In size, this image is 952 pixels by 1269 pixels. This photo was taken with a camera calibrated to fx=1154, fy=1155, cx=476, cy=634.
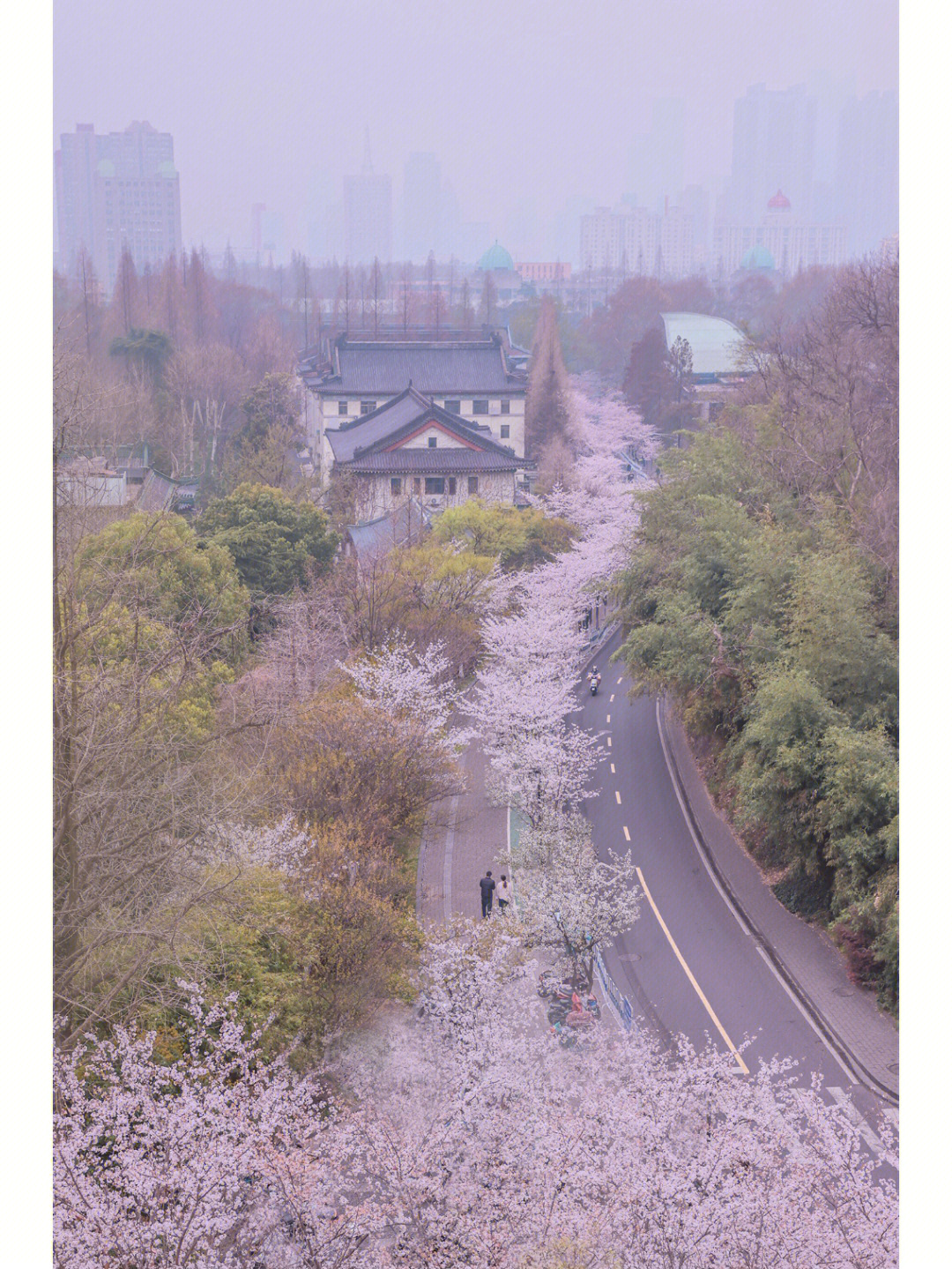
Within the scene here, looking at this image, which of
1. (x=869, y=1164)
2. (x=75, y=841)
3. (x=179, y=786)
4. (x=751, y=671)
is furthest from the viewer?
(x=751, y=671)

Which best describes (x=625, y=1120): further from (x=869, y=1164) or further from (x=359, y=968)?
(x=359, y=968)

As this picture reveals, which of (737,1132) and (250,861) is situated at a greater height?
(250,861)

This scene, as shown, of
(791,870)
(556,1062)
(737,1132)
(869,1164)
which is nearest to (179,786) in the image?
(556,1062)

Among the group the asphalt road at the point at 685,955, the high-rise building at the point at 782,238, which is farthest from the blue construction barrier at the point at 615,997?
the high-rise building at the point at 782,238

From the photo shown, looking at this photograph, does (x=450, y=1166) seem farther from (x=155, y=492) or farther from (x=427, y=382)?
(x=427, y=382)

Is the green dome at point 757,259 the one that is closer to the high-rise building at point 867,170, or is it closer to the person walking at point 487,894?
the high-rise building at point 867,170

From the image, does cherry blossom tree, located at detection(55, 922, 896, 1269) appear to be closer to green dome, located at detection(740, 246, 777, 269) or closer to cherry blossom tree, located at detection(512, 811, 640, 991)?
cherry blossom tree, located at detection(512, 811, 640, 991)
